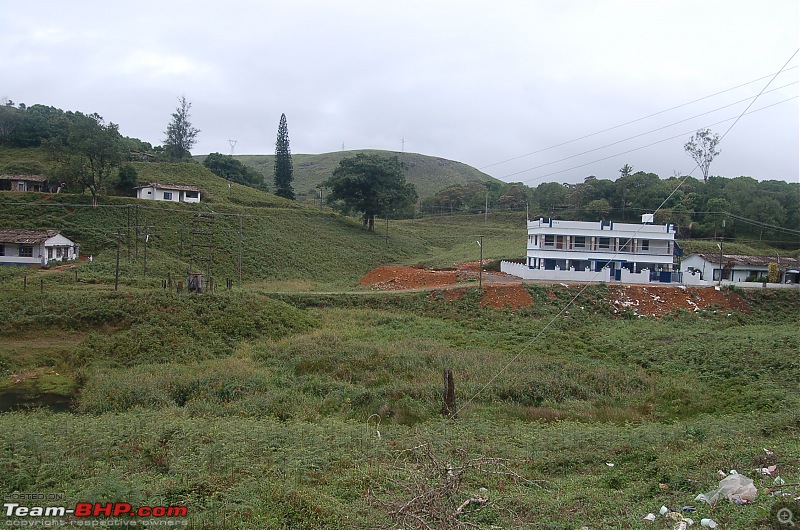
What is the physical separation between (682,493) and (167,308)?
22309 mm

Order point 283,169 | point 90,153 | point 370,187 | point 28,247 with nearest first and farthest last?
point 28,247
point 90,153
point 370,187
point 283,169

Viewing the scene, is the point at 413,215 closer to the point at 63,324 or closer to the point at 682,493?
the point at 63,324

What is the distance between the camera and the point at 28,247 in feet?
117

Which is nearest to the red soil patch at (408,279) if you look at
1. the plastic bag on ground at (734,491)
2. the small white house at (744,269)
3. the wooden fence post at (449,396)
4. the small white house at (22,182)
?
the small white house at (744,269)

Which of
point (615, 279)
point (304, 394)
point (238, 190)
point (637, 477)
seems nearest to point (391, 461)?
point (637, 477)

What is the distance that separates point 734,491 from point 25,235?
42.4 meters

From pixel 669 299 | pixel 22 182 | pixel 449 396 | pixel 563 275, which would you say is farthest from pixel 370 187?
pixel 449 396

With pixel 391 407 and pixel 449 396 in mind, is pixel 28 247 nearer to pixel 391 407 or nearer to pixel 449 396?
pixel 391 407

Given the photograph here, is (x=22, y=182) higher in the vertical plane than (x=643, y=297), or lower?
higher

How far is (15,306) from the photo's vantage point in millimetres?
23719

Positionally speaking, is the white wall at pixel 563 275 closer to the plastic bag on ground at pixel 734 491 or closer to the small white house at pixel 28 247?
the plastic bag on ground at pixel 734 491

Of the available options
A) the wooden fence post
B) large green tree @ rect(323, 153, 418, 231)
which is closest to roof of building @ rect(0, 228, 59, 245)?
large green tree @ rect(323, 153, 418, 231)

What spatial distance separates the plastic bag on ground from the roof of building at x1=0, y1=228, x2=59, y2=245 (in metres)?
40.4

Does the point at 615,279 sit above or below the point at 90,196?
below
